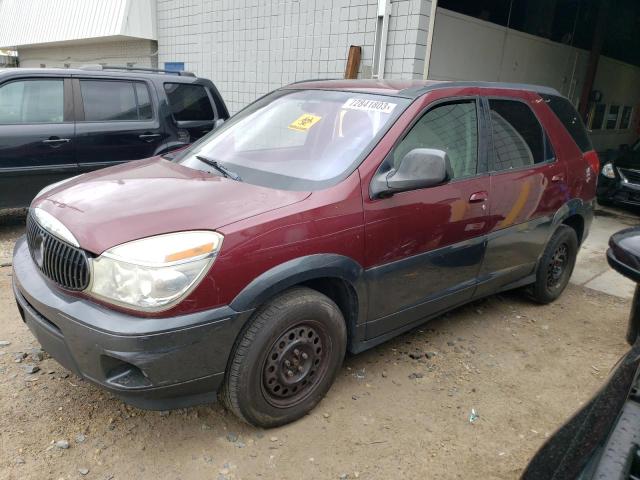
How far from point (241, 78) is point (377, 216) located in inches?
302

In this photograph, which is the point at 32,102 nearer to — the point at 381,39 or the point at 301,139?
the point at 301,139

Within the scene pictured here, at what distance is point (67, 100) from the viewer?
541cm

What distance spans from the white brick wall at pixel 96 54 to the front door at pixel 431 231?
1038 cm

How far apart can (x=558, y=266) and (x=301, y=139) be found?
2.77 metres

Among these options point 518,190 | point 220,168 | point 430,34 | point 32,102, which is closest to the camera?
point 220,168

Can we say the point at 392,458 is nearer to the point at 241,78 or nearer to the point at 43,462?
the point at 43,462

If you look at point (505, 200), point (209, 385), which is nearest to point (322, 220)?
point (209, 385)

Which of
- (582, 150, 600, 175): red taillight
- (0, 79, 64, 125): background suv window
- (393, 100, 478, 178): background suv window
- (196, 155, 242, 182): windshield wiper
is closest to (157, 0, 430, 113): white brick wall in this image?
(582, 150, 600, 175): red taillight

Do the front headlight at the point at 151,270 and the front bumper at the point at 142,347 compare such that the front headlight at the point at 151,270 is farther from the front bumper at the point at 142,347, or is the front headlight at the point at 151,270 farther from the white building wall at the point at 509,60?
the white building wall at the point at 509,60

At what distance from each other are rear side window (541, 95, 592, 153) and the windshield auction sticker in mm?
1796

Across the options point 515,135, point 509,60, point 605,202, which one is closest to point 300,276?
point 515,135

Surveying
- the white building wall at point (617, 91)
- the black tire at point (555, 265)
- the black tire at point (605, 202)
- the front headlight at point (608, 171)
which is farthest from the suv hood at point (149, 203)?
the white building wall at point (617, 91)

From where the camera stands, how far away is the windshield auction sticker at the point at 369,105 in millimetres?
2963

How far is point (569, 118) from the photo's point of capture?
4.27 meters
